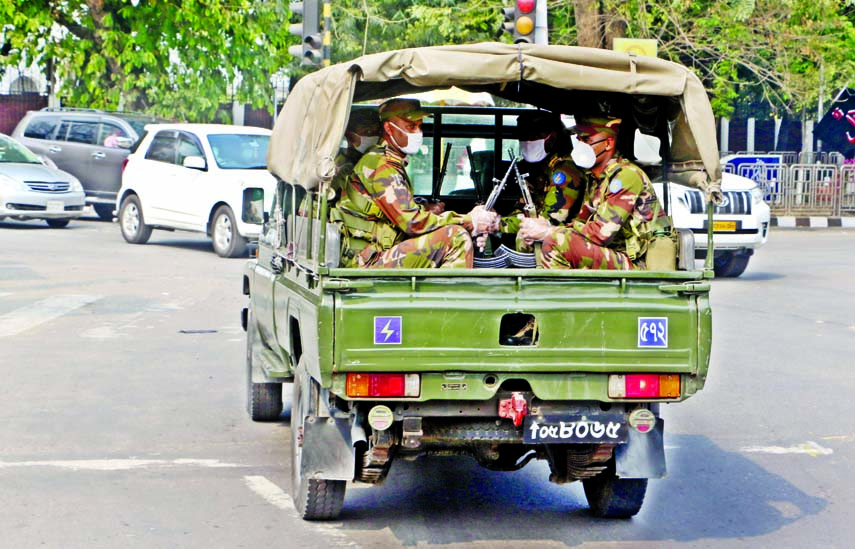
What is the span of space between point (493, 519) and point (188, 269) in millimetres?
11845

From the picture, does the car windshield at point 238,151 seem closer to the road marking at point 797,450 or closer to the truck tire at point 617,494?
the road marking at point 797,450

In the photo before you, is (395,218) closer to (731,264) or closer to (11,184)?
(731,264)

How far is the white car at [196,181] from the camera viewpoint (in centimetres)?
1934

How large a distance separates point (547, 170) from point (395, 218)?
155 centimetres

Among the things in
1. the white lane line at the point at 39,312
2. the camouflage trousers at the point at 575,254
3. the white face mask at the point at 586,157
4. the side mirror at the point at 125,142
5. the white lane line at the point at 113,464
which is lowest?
the white lane line at the point at 113,464

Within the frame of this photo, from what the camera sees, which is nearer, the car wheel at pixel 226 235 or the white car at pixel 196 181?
the car wheel at pixel 226 235

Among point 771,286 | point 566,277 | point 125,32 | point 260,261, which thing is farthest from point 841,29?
point 566,277

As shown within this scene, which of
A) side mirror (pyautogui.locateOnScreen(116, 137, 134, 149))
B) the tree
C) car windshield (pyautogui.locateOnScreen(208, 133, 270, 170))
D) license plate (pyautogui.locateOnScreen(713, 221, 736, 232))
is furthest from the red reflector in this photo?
the tree

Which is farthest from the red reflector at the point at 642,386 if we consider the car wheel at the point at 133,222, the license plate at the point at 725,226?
the car wheel at the point at 133,222

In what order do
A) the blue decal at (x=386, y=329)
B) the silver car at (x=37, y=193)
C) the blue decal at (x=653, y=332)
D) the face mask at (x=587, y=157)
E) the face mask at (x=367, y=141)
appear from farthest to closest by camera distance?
the silver car at (x=37, y=193) → the face mask at (x=367, y=141) → the face mask at (x=587, y=157) → the blue decal at (x=653, y=332) → the blue decal at (x=386, y=329)

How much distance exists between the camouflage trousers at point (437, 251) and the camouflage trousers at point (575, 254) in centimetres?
39

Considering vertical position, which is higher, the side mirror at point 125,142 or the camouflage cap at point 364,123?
the camouflage cap at point 364,123

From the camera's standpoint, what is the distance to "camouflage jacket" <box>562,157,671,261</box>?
650cm

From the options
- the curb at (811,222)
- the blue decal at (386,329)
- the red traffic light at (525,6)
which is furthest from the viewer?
the curb at (811,222)
